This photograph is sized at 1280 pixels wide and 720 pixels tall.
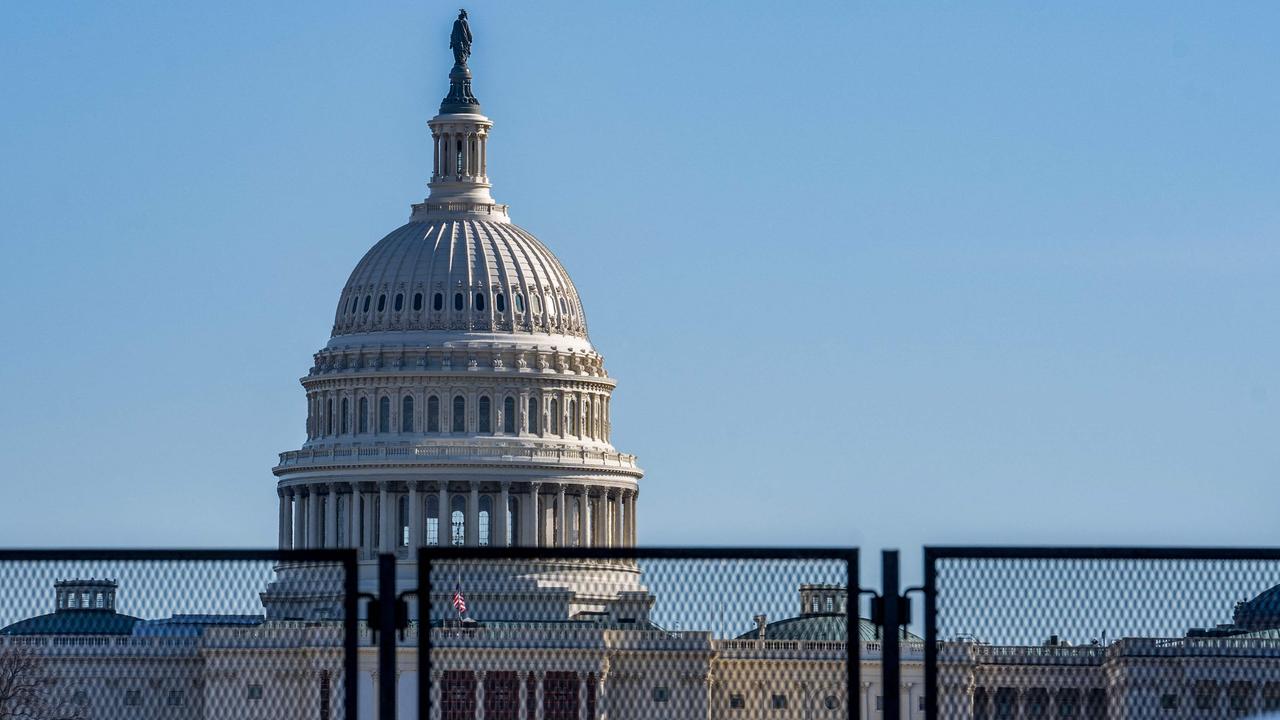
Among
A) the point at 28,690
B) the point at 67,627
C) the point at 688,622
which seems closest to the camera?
the point at 688,622

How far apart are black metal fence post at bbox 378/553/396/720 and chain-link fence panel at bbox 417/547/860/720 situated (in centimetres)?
30

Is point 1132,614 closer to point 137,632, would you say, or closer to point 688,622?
point 688,622

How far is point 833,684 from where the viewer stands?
34938 millimetres

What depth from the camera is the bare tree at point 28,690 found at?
33.3 m

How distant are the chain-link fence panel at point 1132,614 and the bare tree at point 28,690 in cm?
812

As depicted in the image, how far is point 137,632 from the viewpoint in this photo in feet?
111

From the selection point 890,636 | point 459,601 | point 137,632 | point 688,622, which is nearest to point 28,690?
point 137,632

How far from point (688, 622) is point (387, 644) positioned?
2.71m

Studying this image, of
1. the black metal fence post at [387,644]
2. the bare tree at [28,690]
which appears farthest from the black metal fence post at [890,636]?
the bare tree at [28,690]

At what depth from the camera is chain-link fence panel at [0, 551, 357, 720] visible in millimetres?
32312

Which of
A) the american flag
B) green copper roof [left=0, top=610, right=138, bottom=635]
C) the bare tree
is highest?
the american flag

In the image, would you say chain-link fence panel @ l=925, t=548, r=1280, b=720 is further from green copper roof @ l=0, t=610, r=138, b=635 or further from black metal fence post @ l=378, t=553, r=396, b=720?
green copper roof @ l=0, t=610, r=138, b=635

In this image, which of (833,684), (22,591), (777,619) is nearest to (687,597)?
(777,619)

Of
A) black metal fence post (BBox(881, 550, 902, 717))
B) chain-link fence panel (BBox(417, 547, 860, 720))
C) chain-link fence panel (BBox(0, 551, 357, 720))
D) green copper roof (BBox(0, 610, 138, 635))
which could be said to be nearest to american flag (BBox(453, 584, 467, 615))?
chain-link fence panel (BBox(417, 547, 860, 720))
